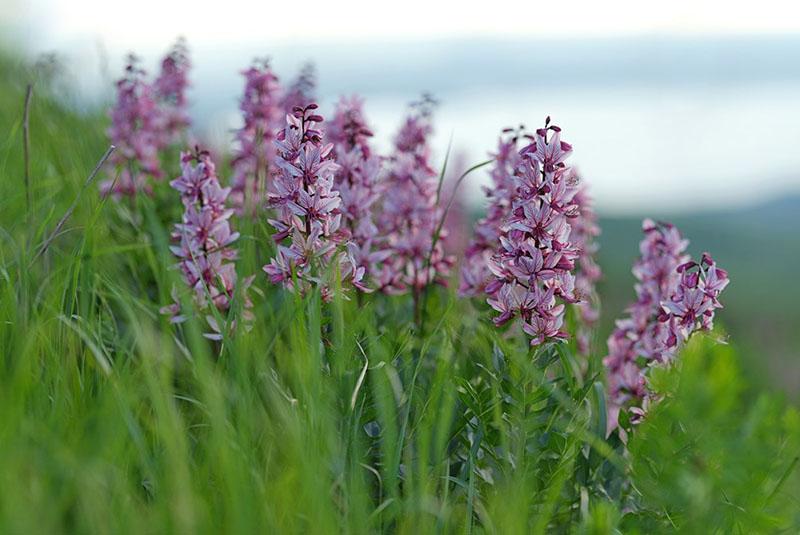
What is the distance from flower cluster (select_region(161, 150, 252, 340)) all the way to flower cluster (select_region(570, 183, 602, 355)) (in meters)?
1.50

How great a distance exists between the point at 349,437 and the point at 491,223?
4.39ft

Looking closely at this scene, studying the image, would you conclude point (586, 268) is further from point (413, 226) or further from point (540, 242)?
point (540, 242)

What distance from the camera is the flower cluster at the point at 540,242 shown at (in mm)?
2861

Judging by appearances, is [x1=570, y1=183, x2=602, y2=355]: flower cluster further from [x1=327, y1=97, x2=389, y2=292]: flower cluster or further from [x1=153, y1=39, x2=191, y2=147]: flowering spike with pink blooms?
[x1=153, y1=39, x2=191, y2=147]: flowering spike with pink blooms

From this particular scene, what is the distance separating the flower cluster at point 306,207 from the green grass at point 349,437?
12 centimetres

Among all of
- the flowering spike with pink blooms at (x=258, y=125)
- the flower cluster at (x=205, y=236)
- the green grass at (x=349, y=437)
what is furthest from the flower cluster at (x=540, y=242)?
the flowering spike with pink blooms at (x=258, y=125)

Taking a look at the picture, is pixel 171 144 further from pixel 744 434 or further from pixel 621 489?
pixel 744 434

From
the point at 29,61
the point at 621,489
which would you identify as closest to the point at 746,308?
the point at 29,61

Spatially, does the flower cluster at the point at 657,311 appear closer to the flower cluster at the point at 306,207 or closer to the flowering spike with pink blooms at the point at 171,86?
the flower cluster at the point at 306,207

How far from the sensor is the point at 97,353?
240cm

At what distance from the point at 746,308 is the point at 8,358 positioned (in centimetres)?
2447

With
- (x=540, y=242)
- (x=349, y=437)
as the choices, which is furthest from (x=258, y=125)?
(x=349, y=437)

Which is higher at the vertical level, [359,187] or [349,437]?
[359,187]

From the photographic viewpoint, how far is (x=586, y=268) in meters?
4.25
